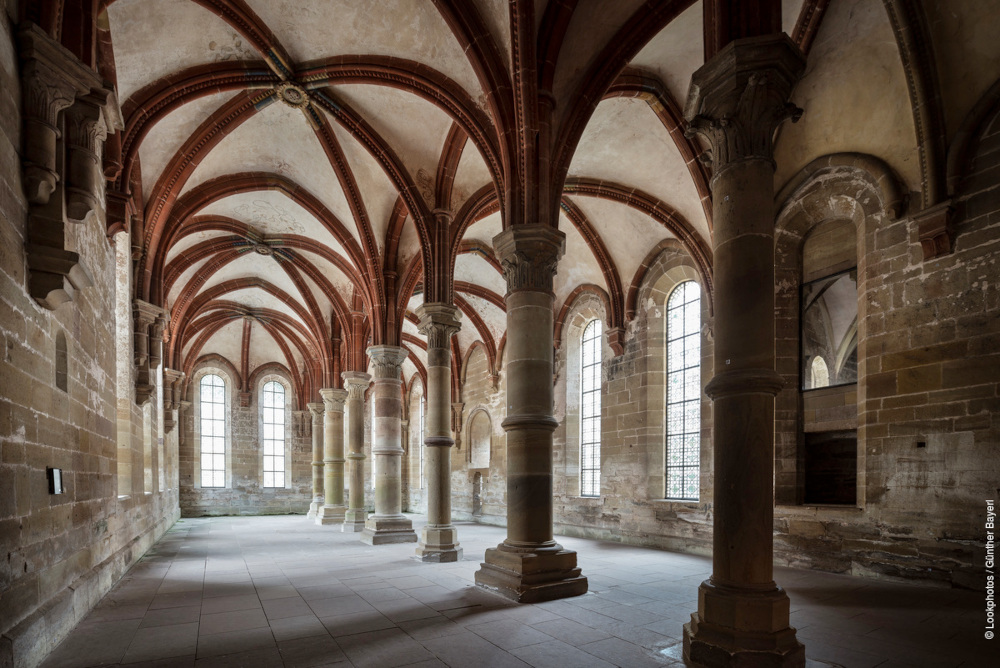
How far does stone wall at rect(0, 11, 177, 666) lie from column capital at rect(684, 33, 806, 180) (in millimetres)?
5182

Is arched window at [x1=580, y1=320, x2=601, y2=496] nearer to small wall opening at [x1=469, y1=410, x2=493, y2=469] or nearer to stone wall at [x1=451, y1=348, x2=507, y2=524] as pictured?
stone wall at [x1=451, y1=348, x2=507, y2=524]

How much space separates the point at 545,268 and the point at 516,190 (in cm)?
107

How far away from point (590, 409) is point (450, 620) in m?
10.0

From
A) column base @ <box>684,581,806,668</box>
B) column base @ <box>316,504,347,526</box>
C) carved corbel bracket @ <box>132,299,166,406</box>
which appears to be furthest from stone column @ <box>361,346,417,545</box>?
column base @ <box>684,581,806,668</box>

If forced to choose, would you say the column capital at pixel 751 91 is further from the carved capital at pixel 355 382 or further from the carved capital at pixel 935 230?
the carved capital at pixel 355 382

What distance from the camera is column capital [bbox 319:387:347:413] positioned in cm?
1861

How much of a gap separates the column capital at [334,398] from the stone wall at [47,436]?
10.6 metres

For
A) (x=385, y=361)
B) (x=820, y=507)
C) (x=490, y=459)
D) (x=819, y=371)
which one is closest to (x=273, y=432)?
(x=490, y=459)

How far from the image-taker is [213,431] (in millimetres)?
25125

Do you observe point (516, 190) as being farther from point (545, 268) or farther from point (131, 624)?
point (131, 624)

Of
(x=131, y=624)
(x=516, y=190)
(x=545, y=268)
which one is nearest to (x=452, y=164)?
(x=516, y=190)

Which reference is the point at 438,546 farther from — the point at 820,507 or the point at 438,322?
the point at 820,507

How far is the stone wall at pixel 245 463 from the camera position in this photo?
24.0m

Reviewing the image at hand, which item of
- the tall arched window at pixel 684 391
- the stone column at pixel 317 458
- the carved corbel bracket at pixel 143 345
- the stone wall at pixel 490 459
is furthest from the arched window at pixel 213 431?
the tall arched window at pixel 684 391
